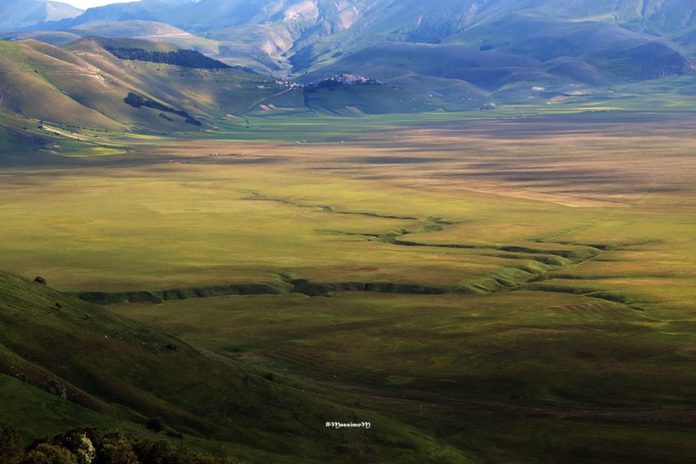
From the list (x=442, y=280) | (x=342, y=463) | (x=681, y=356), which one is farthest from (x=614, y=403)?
(x=442, y=280)

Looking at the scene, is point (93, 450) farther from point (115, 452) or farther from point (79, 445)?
point (115, 452)

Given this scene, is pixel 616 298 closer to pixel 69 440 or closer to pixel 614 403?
pixel 614 403

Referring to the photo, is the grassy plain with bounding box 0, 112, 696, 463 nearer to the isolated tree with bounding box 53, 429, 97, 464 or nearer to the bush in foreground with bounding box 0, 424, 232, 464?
the bush in foreground with bounding box 0, 424, 232, 464

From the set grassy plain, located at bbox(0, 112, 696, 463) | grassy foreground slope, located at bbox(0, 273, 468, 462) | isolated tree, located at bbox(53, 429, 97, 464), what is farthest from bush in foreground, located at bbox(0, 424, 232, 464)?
grassy plain, located at bbox(0, 112, 696, 463)

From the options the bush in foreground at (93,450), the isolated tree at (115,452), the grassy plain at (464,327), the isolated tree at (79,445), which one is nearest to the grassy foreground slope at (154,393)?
the grassy plain at (464,327)

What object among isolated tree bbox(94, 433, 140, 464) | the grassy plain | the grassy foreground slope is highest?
isolated tree bbox(94, 433, 140, 464)

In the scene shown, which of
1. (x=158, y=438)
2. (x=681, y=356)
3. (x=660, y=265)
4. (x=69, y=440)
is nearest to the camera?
(x=69, y=440)

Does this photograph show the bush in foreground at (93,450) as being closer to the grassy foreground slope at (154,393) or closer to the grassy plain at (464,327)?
the grassy foreground slope at (154,393)

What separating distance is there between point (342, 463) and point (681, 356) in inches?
1999

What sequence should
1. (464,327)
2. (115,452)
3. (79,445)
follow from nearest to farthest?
(79,445) → (115,452) → (464,327)

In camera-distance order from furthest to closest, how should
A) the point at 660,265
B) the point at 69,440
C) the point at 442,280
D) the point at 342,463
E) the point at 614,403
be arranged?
the point at 660,265 → the point at 442,280 → the point at 614,403 → the point at 342,463 → the point at 69,440

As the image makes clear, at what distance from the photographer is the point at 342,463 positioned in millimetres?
81500

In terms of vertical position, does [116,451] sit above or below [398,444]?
above

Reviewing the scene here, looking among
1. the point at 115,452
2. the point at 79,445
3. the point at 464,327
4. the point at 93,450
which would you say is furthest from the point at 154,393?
the point at 464,327
